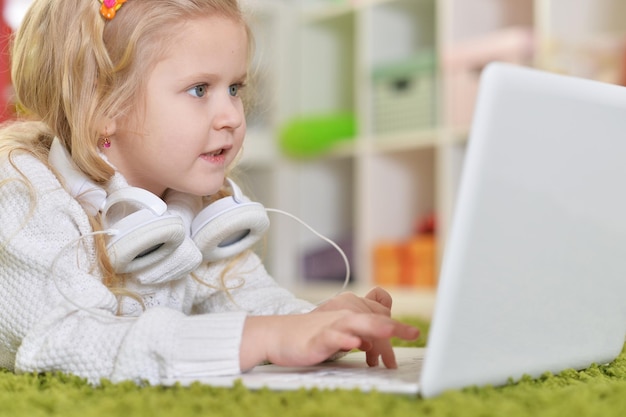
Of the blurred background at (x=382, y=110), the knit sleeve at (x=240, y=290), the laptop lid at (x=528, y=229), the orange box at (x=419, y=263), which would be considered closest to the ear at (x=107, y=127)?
the knit sleeve at (x=240, y=290)

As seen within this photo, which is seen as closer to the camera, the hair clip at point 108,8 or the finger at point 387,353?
the finger at point 387,353

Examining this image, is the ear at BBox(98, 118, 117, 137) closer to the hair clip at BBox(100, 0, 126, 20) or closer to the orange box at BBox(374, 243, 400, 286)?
the hair clip at BBox(100, 0, 126, 20)

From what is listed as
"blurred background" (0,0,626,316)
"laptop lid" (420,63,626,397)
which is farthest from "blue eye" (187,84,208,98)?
"blurred background" (0,0,626,316)

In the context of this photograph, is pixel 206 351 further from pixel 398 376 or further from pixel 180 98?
pixel 180 98

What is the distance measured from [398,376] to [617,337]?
30 centimetres

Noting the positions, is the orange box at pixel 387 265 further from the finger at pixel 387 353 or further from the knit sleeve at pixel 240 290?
the finger at pixel 387 353

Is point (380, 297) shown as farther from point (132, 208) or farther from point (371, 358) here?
point (132, 208)

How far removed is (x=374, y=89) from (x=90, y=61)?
6.69 feet

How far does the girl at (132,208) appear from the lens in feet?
2.60

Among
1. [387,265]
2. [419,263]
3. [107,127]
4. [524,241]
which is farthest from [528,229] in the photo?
[387,265]

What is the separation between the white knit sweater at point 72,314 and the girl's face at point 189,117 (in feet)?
0.20

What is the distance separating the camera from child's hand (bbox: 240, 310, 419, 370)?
0.74 meters

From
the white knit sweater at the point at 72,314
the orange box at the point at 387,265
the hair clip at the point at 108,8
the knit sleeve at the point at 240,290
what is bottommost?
the orange box at the point at 387,265

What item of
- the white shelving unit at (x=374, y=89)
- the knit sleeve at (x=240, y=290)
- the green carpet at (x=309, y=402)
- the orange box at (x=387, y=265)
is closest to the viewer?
the green carpet at (x=309, y=402)
